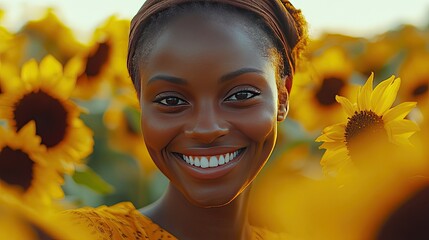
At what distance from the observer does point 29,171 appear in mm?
1698

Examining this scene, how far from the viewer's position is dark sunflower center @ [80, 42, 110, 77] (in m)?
2.38

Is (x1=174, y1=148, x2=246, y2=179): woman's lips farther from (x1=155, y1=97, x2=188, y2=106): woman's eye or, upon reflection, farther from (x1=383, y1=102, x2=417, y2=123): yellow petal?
(x1=383, y1=102, x2=417, y2=123): yellow petal

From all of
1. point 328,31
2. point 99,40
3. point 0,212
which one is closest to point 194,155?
point 0,212

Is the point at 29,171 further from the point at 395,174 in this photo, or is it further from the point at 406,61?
the point at 406,61

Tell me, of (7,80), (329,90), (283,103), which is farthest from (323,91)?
(283,103)

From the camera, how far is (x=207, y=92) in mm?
947

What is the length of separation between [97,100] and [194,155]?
1.55 m

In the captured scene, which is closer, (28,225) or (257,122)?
(28,225)

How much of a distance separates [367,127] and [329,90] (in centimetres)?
151

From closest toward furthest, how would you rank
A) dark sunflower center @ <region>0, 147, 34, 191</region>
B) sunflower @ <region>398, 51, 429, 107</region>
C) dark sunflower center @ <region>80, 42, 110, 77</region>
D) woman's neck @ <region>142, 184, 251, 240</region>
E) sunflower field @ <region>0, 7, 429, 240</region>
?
1. sunflower field @ <region>0, 7, 429, 240</region>
2. woman's neck @ <region>142, 184, 251, 240</region>
3. dark sunflower center @ <region>0, 147, 34, 191</region>
4. dark sunflower center @ <region>80, 42, 110, 77</region>
5. sunflower @ <region>398, 51, 429, 107</region>

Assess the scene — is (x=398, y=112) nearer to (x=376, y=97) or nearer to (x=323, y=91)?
(x=376, y=97)

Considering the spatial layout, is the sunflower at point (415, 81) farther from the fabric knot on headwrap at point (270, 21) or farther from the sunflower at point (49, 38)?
the fabric knot on headwrap at point (270, 21)

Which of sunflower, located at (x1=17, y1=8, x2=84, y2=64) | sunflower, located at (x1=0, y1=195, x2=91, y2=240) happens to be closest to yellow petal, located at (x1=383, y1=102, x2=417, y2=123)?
sunflower, located at (x1=0, y1=195, x2=91, y2=240)

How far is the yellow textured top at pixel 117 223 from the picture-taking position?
1026mm
